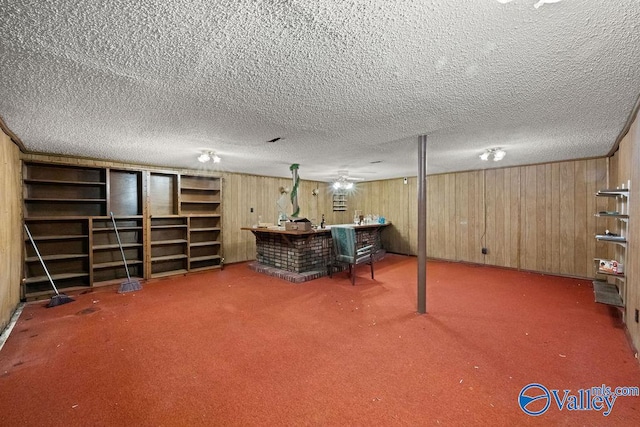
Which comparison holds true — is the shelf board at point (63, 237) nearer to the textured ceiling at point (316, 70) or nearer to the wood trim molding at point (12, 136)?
the wood trim molding at point (12, 136)

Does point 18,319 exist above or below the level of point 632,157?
below

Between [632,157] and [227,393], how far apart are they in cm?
416

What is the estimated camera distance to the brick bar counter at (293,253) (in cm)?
477

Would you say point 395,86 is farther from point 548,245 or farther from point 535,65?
point 548,245

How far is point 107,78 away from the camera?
179cm

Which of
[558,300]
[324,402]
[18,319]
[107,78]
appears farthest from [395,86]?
[18,319]

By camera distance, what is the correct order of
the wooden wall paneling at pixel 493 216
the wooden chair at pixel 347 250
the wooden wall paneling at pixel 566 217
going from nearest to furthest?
the wooden chair at pixel 347 250, the wooden wall paneling at pixel 566 217, the wooden wall paneling at pixel 493 216

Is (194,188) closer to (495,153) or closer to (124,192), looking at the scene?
(124,192)

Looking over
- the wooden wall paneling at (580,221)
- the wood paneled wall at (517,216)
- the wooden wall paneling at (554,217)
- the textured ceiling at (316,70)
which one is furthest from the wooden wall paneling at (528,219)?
the textured ceiling at (316,70)

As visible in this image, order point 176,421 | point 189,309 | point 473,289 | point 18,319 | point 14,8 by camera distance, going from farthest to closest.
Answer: point 473,289 < point 189,309 < point 18,319 < point 176,421 < point 14,8

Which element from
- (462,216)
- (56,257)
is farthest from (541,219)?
(56,257)

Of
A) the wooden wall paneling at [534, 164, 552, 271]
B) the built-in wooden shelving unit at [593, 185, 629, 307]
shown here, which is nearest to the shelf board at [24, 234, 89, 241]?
the built-in wooden shelving unit at [593, 185, 629, 307]

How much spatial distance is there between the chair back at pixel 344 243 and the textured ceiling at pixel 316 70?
5.78ft

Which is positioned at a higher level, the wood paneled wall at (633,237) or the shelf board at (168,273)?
the wood paneled wall at (633,237)
